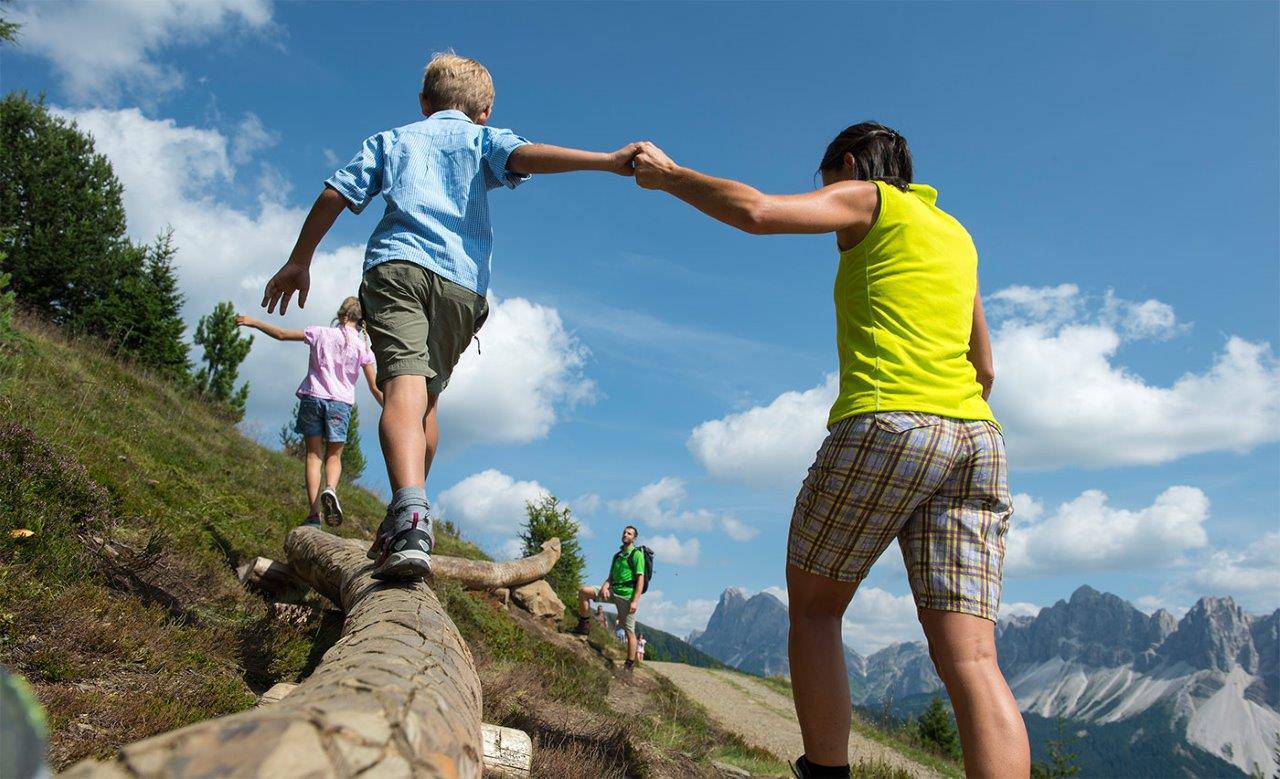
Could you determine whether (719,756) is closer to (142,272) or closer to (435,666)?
(435,666)

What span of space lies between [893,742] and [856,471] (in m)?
14.0

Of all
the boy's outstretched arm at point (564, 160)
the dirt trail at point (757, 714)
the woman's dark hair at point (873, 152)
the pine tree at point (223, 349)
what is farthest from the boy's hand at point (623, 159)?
the pine tree at point (223, 349)

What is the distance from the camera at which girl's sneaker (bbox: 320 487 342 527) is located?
6062 mm

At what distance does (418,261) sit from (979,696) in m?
2.60

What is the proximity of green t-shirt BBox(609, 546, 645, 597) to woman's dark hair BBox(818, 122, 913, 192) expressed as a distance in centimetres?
951

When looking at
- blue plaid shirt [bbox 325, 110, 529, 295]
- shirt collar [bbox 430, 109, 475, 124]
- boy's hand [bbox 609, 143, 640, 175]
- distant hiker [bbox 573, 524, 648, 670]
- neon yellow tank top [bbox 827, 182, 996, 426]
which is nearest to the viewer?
neon yellow tank top [bbox 827, 182, 996, 426]

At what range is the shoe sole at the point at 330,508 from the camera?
19.9 ft

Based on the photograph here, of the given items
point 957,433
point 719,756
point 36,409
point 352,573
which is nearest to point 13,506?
point 352,573

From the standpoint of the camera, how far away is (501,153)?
363cm

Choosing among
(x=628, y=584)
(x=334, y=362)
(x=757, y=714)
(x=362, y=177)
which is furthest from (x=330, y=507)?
(x=757, y=714)

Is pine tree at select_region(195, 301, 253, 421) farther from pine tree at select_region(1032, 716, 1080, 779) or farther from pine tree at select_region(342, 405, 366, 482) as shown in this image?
pine tree at select_region(1032, 716, 1080, 779)

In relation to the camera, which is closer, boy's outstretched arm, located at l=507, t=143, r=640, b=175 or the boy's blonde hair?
boy's outstretched arm, located at l=507, t=143, r=640, b=175

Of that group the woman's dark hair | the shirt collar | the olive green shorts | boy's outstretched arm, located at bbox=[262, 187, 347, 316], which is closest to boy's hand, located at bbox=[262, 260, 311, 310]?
boy's outstretched arm, located at bbox=[262, 187, 347, 316]

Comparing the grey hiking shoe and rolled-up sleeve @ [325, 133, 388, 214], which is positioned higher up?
rolled-up sleeve @ [325, 133, 388, 214]
